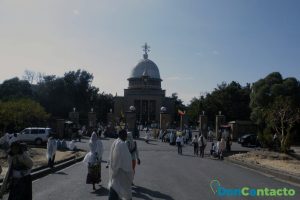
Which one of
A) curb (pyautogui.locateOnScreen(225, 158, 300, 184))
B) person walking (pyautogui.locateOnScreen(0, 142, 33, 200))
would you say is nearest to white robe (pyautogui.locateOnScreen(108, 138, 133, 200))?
person walking (pyautogui.locateOnScreen(0, 142, 33, 200))

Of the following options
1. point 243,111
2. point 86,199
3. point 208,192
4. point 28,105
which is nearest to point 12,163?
point 86,199

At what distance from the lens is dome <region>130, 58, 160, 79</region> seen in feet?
313

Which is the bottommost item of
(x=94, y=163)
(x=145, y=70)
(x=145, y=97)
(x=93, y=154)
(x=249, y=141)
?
(x=94, y=163)

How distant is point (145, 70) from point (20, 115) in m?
57.9

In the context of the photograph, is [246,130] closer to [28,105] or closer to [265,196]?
[28,105]

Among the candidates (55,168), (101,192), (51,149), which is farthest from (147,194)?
(51,149)

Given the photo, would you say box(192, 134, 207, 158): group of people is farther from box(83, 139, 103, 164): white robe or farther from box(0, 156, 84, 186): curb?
box(83, 139, 103, 164): white robe

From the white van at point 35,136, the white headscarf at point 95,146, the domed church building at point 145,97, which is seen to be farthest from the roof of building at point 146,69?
the white headscarf at point 95,146

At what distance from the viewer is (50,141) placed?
18484mm

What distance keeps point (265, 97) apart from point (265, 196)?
1566 inches

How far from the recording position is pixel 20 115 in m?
38.7

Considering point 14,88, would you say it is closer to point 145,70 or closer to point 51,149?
point 145,70
